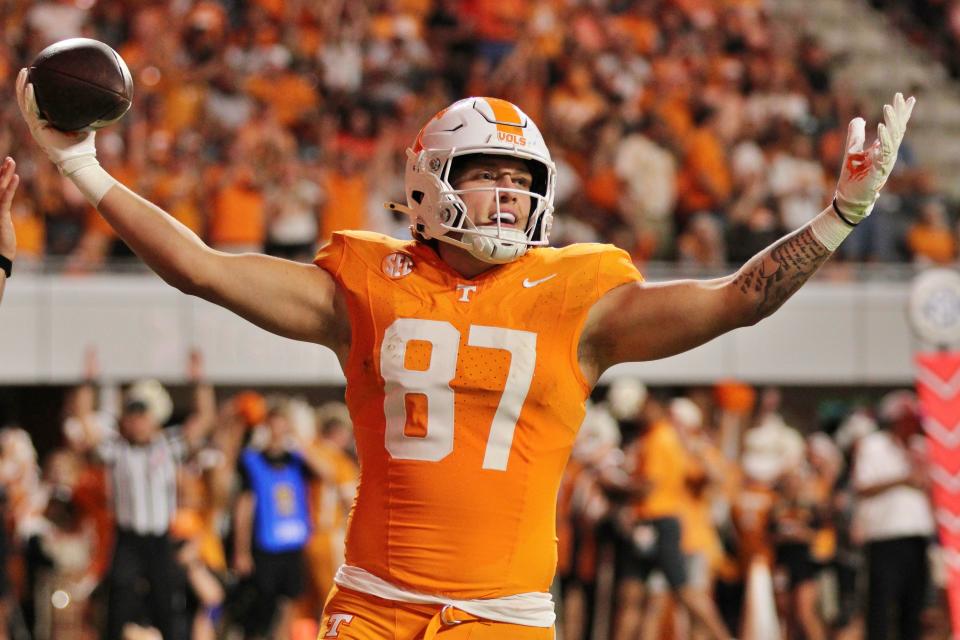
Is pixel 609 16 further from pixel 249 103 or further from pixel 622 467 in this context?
pixel 622 467

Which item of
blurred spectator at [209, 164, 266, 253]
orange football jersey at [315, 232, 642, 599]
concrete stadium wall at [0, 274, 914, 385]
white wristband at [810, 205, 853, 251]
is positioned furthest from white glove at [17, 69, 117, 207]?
blurred spectator at [209, 164, 266, 253]

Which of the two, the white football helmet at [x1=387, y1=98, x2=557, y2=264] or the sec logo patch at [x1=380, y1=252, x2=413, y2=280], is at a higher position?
the white football helmet at [x1=387, y1=98, x2=557, y2=264]

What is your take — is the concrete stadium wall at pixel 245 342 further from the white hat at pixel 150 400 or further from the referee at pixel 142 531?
the referee at pixel 142 531

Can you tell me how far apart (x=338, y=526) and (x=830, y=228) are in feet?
24.3

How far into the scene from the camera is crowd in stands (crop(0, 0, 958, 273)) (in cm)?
1261

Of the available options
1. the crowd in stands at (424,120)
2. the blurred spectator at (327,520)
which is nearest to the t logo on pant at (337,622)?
the blurred spectator at (327,520)

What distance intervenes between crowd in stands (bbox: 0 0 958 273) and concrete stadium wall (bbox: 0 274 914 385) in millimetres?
320

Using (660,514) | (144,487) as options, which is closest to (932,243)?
(660,514)

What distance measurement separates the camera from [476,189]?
406 cm

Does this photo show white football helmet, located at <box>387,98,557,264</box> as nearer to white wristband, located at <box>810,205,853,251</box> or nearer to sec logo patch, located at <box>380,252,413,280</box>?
sec logo patch, located at <box>380,252,413,280</box>

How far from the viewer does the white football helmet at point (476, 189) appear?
13.1ft

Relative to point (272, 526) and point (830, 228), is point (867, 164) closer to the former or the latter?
point (830, 228)

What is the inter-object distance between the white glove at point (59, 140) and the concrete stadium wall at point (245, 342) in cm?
805

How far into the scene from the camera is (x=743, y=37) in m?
16.4
